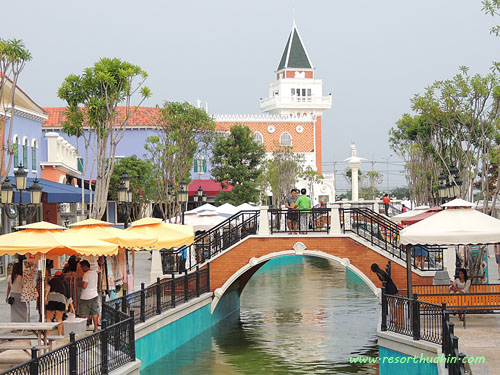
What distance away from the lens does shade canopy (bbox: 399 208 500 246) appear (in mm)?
18453

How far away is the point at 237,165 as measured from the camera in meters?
64.2

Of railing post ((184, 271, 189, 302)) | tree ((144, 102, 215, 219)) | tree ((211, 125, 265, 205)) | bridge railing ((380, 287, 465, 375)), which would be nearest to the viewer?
bridge railing ((380, 287, 465, 375))

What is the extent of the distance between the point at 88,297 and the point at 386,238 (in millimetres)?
11094

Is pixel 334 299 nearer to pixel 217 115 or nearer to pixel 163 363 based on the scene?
pixel 163 363

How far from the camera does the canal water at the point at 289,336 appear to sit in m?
22.3

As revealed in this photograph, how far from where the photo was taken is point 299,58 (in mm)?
113438

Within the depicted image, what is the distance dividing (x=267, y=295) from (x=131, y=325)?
2122 centimetres

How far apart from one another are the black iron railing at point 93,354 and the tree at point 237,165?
1801 inches

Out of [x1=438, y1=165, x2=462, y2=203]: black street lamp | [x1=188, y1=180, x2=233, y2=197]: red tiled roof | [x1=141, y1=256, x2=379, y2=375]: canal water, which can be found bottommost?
[x1=141, y1=256, x2=379, y2=375]: canal water

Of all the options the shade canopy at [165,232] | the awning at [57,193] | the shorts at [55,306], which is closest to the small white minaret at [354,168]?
the awning at [57,193]

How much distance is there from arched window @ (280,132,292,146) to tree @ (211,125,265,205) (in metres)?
23.8

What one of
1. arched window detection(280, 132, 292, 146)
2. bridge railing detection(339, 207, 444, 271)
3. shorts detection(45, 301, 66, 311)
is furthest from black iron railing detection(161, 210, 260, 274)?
arched window detection(280, 132, 292, 146)

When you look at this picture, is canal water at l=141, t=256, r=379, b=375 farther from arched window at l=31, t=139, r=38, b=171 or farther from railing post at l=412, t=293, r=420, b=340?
arched window at l=31, t=139, r=38, b=171

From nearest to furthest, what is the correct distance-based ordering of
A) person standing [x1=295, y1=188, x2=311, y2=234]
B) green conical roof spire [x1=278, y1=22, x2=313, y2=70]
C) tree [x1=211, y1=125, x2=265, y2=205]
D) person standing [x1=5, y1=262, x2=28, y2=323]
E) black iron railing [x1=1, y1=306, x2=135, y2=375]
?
black iron railing [x1=1, y1=306, x2=135, y2=375], person standing [x1=5, y1=262, x2=28, y2=323], person standing [x1=295, y1=188, x2=311, y2=234], tree [x1=211, y1=125, x2=265, y2=205], green conical roof spire [x1=278, y1=22, x2=313, y2=70]
